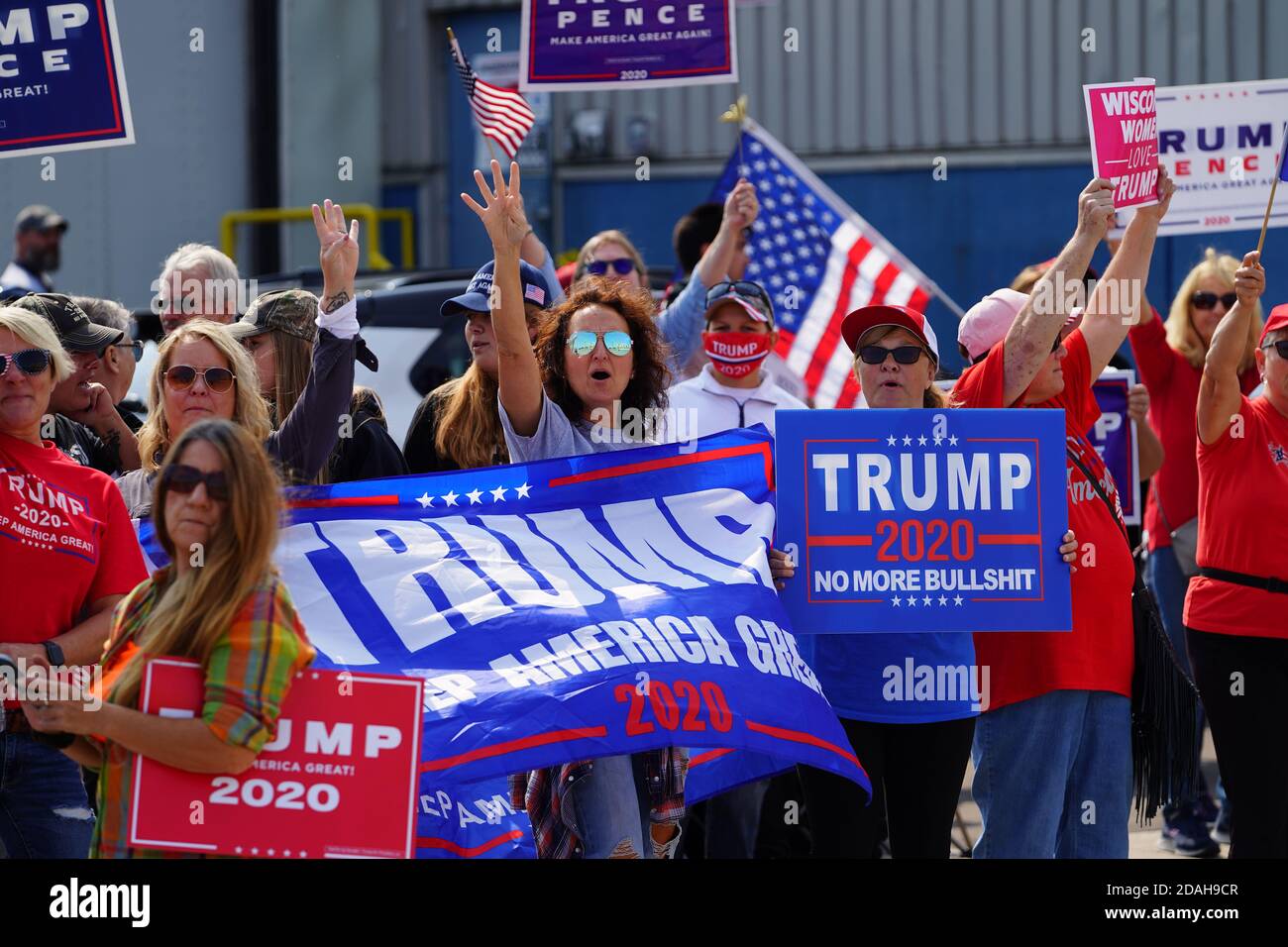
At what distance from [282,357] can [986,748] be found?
7.60ft

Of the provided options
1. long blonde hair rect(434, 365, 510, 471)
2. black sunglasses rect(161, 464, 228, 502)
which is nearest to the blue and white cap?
long blonde hair rect(434, 365, 510, 471)

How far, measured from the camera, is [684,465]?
4.83 meters

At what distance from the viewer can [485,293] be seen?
17.5 ft

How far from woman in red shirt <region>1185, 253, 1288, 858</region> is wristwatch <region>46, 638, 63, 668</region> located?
10.9 feet

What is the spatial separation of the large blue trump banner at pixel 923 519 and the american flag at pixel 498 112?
8.14 feet

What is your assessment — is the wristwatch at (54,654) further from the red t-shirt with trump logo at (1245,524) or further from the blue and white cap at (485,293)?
the red t-shirt with trump logo at (1245,524)

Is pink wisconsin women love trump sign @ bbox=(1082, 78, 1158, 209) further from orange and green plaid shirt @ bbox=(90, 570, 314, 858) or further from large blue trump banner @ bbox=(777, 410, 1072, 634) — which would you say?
orange and green plaid shirt @ bbox=(90, 570, 314, 858)

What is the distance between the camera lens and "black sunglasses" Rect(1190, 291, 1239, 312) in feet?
22.9

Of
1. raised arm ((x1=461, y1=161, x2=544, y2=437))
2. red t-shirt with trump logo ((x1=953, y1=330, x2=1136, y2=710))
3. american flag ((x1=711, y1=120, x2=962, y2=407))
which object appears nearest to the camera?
raised arm ((x1=461, y1=161, x2=544, y2=437))

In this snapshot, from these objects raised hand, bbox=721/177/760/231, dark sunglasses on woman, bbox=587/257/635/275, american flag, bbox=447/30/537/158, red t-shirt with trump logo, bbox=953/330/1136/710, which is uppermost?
american flag, bbox=447/30/537/158

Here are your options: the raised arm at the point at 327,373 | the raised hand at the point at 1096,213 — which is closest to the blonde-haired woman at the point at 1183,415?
the raised hand at the point at 1096,213

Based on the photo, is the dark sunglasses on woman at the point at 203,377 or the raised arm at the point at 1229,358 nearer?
the dark sunglasses on woman at the point at 203,377

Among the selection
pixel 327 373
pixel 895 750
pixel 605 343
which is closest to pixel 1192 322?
pixel 895 750

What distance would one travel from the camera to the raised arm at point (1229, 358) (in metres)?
5.25
